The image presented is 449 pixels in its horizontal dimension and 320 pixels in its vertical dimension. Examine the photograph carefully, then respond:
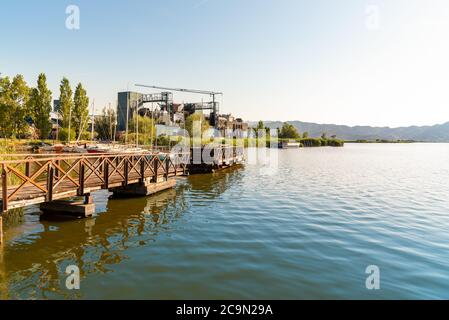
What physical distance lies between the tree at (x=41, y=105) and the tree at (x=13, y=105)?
2.63 metres

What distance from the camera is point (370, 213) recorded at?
17.1 meters

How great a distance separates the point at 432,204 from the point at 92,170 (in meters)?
22.3

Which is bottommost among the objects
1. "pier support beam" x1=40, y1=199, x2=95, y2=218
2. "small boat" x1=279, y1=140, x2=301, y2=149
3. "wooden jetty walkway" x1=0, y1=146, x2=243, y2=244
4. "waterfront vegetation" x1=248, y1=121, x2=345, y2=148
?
"pier support beam" x1=40, y1=199, x2=95, y2=218

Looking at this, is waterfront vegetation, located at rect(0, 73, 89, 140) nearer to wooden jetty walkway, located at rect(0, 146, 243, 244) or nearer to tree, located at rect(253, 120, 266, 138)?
wooden jetty walkway, located at rect(0, 146, 243, 244)

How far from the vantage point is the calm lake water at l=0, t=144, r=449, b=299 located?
8.09 meters

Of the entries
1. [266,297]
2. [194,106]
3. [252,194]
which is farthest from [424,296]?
[194,106]

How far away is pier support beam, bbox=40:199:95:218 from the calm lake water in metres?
0.54

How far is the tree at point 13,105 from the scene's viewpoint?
4931 centimetres

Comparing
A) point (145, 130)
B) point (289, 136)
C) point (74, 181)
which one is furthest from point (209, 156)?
point (289, 136)

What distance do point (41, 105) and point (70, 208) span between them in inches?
2033

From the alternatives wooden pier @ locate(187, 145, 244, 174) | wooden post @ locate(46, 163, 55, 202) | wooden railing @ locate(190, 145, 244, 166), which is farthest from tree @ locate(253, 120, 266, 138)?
wooden post @ locate(46, 163, 55, 202)

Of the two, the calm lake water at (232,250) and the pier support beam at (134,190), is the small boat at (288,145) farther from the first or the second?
the pier support beam at (134,190)

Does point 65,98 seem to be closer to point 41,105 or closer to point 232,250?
point 41,105
